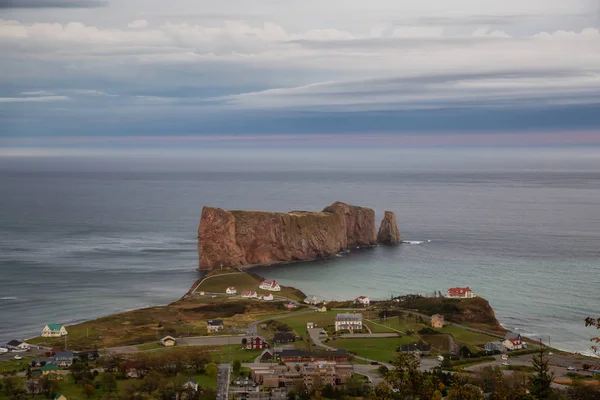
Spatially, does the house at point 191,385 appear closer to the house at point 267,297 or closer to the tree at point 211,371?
the tree at point 211,371

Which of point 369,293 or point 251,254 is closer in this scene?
point 369,293

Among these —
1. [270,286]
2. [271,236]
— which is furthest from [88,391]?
[271,236]

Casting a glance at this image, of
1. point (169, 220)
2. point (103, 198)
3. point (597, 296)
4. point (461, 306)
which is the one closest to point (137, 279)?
point (461, 306)

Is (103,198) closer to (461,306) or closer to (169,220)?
(169,220)

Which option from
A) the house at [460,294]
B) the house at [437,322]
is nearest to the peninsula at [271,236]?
the house at [460,294]

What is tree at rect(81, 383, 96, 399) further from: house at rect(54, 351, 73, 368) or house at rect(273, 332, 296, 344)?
house at rect(273, 332, 296, 344)
